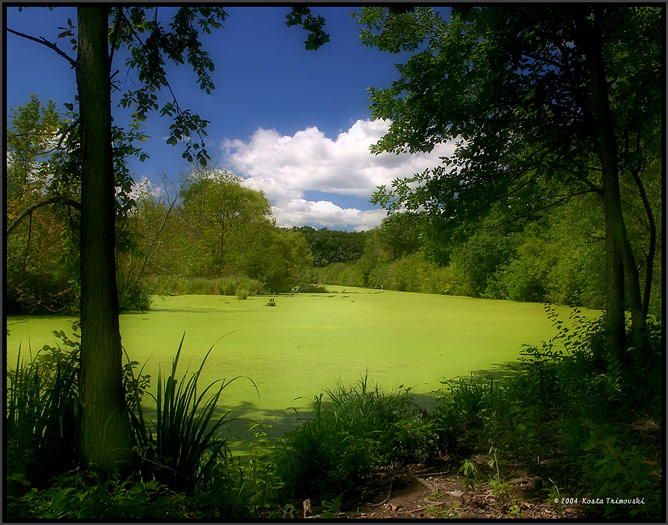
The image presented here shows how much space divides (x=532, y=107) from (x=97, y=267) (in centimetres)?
288

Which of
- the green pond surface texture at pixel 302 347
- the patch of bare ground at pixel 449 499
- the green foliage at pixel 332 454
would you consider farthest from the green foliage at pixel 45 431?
the patch of bare ground at pixel 449 499

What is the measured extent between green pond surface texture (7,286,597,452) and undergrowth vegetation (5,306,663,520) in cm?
52

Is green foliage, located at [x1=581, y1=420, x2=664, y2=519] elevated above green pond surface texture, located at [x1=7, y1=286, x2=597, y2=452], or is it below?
above

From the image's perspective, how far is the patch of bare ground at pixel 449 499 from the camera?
1.34m

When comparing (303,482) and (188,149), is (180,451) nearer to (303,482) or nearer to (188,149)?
(303,482)

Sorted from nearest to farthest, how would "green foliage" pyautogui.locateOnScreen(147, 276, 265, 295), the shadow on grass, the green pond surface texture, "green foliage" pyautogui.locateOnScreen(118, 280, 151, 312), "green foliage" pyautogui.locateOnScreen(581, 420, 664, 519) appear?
1. "green foliage" pyautogui.locateOnScreen(581, 420, 664, 519)
2. the shadow on grass
3. the green pond surface texture
4. "green foliage" pyautogui.locateOnScreen(118, 280, 151, 312)
5. "green foliage" pyautogui.locateOnScreen(147, 276, 265, 295)

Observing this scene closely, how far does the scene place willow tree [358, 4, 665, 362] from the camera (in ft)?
8.45

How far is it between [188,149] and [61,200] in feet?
2.57

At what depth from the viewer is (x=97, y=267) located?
1.49m

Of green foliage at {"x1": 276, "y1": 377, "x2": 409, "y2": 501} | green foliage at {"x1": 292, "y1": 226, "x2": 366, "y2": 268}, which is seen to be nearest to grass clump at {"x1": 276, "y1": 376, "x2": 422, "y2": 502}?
green foliage at {"x1": 276, "y1": 377, "x2": 409, "y2": 501}

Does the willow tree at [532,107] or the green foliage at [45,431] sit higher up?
the willow tree at [532,107]

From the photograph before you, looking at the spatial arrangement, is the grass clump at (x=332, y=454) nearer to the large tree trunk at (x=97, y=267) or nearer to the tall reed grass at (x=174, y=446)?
the tall reed grass at (x=174, y=446)

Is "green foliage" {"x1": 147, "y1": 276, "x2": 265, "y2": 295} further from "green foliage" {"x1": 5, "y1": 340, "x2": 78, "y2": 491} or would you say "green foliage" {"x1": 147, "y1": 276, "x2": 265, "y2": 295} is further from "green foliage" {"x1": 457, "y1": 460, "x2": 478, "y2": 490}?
"green foliage" {"x1": 457, "y1": 460, "x2": 478, "y2": 490}

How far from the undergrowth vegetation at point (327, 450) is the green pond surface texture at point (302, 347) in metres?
0.52
